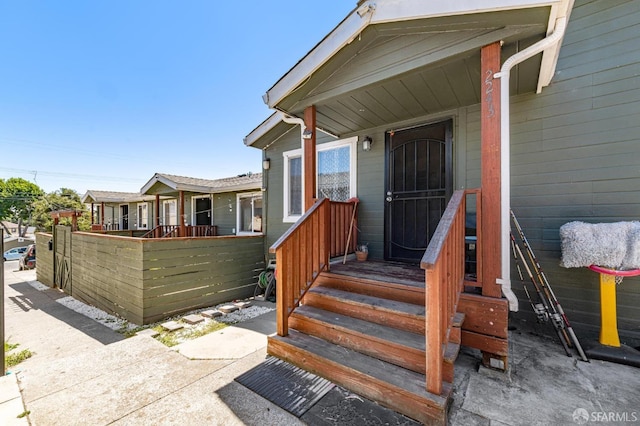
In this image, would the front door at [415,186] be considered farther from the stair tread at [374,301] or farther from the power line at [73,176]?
the power line at [73,176]

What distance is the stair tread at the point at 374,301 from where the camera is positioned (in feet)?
7.36

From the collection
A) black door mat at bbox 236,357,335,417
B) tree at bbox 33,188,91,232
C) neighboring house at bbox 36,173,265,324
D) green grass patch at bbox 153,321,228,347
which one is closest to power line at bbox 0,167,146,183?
tree at bbox 33,188,91,232

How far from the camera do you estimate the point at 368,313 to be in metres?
2.46

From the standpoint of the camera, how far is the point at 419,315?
214 centimetres

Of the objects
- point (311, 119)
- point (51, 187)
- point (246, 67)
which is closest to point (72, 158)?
point (51, 187)

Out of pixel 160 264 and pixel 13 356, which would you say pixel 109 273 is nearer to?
pixel 160 264

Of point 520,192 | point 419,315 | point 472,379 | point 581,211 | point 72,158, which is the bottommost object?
point 472,379

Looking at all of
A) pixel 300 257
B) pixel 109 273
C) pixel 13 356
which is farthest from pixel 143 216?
pixel 300 257

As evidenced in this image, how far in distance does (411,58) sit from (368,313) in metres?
2.49

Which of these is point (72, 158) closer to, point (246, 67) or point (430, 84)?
point (246, 67)

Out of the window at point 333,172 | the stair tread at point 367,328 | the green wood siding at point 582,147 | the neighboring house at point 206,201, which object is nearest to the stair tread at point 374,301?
the stair tread at point 367,328

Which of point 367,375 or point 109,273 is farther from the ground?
point 109,273

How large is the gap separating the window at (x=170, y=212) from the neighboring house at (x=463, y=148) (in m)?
9.38

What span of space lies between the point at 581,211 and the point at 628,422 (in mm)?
2056
